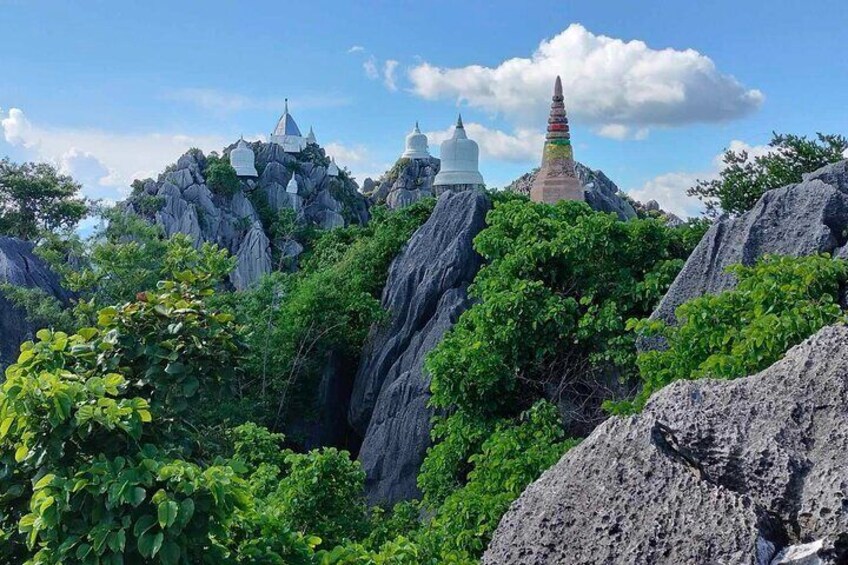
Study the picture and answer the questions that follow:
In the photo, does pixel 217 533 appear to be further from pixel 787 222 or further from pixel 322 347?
pixel 322 347

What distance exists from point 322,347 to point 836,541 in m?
12.8

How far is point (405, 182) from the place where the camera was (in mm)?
49906

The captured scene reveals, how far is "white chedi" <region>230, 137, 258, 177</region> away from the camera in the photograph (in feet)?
137

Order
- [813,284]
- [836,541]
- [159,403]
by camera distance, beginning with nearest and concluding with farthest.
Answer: [836,541], [159,403], [813,284]

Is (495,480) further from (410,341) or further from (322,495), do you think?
(410,341)

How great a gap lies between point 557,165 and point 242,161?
2331 cm

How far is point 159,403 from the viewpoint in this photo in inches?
170

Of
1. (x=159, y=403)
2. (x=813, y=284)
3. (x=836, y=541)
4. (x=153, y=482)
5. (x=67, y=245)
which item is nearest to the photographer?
(x=836, y=541)

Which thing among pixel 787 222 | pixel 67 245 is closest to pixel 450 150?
pixel 67 245

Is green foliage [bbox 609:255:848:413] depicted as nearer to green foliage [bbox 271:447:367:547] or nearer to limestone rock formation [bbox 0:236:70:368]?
green foliage [bbox 271:447:367:547]

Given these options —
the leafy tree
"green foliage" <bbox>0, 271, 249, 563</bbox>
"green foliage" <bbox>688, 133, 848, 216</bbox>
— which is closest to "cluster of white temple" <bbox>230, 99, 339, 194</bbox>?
the leafy tree

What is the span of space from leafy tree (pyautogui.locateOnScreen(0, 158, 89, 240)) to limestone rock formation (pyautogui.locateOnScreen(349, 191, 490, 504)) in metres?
20.1

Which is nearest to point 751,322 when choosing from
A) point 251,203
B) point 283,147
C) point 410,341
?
point 410,341

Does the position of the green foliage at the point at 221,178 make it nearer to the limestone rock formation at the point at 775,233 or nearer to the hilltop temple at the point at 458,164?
the hilltop temple at the point at 458,164
